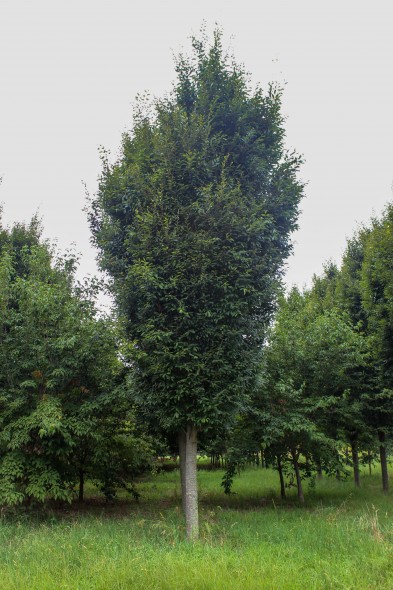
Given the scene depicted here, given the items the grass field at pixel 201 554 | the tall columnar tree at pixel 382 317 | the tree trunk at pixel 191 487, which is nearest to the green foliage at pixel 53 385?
the grass field at pixel 201 554

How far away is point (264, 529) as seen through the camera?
7535 mm

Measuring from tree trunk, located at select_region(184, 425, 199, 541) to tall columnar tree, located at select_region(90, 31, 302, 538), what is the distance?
18mm

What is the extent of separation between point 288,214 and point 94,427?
6.28 metres

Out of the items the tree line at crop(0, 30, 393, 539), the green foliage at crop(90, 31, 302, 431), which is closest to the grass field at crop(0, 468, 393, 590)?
the tree line at crop(0, 30, 393, 539)

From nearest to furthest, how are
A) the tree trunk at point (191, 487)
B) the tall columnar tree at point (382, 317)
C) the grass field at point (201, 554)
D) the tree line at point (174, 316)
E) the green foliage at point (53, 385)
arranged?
1. the grass field at point (201, 554)
2. the tree trunk at point (191, 487)
3. the tree line at point (174, 316)
4. the green foliage at point (53, 385)
5. the tall columnar tree at point (382, 317)

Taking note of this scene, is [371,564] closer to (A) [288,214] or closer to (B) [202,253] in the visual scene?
(B) [202,253]

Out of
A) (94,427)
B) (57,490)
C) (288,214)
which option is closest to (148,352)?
(94,427)

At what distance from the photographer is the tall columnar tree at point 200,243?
24.1 feet

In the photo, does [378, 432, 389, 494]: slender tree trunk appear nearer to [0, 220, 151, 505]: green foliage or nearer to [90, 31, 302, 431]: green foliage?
[90, 31, 302, 431]: green foliage

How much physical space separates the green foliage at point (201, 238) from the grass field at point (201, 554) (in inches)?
76.8

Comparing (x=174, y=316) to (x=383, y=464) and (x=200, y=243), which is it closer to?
(x=200, y=243)

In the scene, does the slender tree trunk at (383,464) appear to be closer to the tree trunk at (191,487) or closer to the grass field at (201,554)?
the grass field at (201,554)

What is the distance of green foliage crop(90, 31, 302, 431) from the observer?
736 cm

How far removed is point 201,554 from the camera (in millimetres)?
5523
